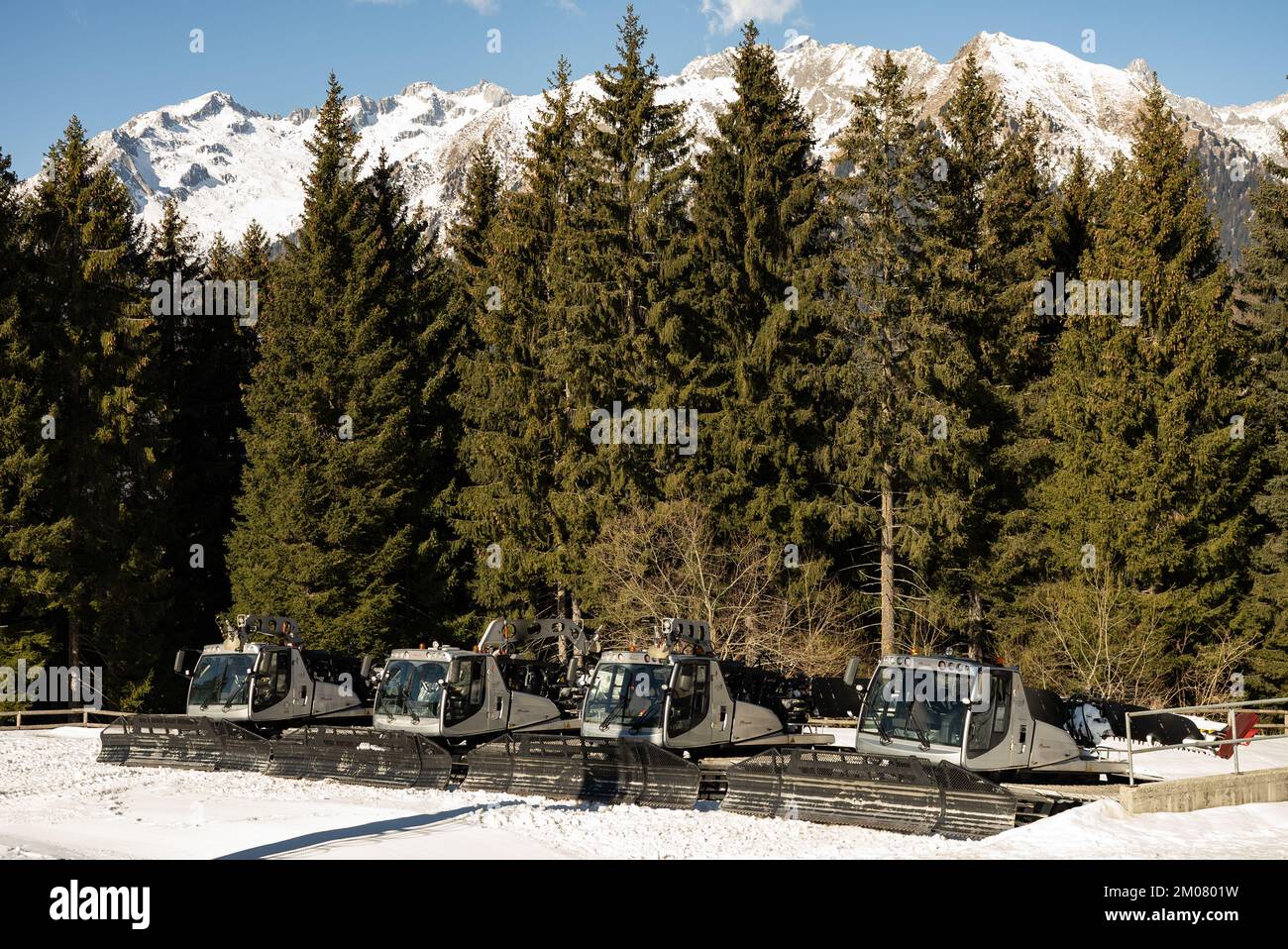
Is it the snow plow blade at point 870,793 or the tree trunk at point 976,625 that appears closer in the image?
the snow plow blade at point 870,793

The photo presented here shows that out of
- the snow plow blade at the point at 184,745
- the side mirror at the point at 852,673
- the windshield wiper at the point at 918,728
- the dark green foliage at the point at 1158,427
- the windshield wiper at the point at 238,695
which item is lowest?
the snow plow blade at the point at 184,745

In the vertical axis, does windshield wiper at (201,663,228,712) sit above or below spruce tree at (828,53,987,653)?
below

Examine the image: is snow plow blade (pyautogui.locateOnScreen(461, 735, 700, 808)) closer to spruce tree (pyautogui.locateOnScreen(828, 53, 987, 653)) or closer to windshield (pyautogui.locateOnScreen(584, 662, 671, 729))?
windshield (pyautogui.locateOnScreen(584, 662, 671, 729))

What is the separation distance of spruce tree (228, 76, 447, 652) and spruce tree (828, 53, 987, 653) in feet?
53.6

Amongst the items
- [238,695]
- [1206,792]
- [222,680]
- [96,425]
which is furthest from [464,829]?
[96,425]

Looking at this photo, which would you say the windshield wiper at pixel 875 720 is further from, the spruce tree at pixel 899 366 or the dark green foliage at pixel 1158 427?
the dark green foliage at pixel 1158 427

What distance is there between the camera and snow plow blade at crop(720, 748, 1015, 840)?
49.9ft

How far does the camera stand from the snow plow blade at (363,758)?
19.4 meters

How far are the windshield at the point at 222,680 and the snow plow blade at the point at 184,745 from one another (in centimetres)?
273

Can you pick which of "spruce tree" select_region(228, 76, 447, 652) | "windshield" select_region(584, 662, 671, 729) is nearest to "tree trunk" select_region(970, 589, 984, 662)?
"spruce tree" select_region(228, 76, 447, 652)

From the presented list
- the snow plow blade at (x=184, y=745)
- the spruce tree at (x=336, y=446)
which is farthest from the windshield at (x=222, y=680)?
the spruce tree at (x=336, y=446)

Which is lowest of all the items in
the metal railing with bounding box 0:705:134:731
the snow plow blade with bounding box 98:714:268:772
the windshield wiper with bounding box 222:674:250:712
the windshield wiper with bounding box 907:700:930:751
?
the metal railing with bounding box 0:705:134:731

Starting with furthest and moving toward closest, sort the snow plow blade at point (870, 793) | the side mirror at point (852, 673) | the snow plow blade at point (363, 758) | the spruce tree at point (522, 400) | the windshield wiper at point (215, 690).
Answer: the spruce tree at point (522, 400)
the windshield wiper at point (215, 690)
the snow plow blade at point (363, 758)
the side mirror at point (852, 673)
the snow plow blade at point (870, 793)

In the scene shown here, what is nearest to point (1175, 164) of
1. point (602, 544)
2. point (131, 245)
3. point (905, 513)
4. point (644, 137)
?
point (905, 513)
